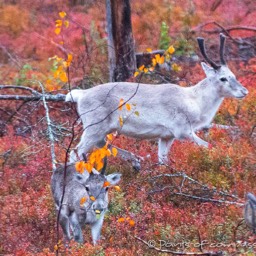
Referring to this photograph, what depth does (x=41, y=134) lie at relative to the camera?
45.0 ft

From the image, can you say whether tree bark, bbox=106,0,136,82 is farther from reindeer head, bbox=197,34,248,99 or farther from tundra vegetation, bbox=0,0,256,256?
reindeer head, bbox=197,34,248,99

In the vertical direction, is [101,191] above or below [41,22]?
above

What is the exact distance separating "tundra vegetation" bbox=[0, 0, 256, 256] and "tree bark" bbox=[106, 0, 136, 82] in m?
0.39

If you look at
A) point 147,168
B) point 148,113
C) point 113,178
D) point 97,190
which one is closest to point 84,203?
point 97,190

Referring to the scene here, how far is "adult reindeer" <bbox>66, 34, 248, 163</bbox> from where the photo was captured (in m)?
11.9

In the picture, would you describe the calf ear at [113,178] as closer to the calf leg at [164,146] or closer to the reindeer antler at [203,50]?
the calf leg at [164,146]

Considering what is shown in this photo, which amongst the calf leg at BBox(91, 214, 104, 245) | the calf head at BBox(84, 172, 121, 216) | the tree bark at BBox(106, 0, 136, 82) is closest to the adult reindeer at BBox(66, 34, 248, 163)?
the calf head at BBox(84, 172, 121, 216)

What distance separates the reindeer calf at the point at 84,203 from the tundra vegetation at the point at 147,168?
219mm

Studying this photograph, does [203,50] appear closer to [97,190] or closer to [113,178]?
[113,178]

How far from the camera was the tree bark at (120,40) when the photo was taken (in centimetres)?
1532

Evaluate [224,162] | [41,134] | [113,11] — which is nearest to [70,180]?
[224,162]

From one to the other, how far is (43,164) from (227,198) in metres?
3.79

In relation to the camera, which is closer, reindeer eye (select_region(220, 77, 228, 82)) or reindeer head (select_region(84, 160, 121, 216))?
reindeer head (select_region(84, 160, 121, 216))

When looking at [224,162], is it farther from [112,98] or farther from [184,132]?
[112,98]
